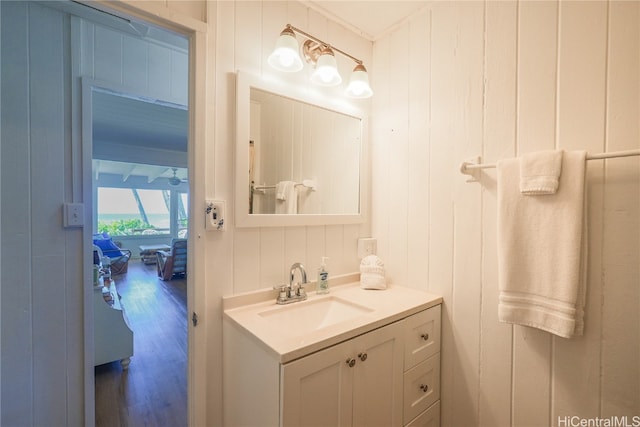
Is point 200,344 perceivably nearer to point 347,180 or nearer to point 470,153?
point 347,180

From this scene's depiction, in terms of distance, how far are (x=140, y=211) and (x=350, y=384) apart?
28.7ft

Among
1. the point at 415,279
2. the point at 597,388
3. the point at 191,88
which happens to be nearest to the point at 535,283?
the point at 597,388

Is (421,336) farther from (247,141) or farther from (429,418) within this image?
(247,141)

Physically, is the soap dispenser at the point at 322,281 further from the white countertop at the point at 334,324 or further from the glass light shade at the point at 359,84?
the glass light shade at the point at 359,84

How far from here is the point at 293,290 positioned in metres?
1.25

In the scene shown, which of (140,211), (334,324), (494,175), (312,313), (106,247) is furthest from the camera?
(140,211)

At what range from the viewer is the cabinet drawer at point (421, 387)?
3.66 feet

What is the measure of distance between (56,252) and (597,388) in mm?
2438

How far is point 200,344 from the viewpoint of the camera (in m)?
1.04

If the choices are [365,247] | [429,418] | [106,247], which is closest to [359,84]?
[365,247]

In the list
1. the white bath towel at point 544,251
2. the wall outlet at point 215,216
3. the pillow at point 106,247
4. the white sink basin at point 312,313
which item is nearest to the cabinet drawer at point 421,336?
the white sink basin at point 312,313

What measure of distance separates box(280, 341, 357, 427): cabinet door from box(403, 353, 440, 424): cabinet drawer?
34 centimetres

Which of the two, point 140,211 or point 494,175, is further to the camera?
point 140,211

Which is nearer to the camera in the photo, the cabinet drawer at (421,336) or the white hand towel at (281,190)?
the cabinet drawer at (421,336)
